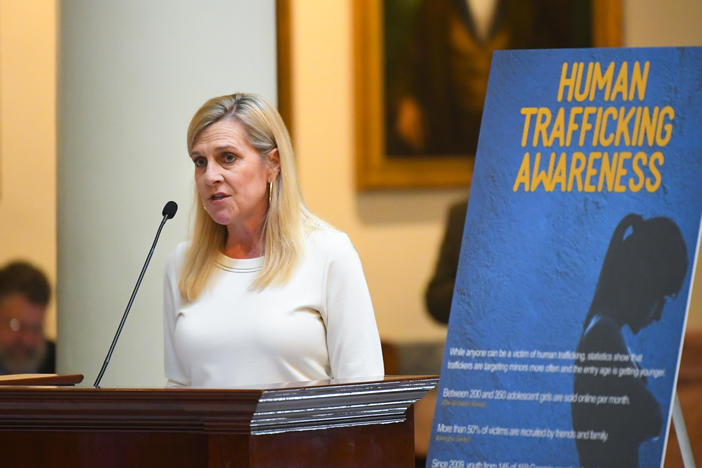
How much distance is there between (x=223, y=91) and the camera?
142 inches

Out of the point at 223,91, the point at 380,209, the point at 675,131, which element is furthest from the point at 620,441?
the point at 380,209

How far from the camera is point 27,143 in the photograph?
5.41 metres

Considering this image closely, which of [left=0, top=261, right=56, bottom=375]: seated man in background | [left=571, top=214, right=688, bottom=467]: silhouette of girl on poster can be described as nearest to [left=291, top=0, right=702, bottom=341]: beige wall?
[left=0, top=261, right=56, bottom=375]: seated man in background

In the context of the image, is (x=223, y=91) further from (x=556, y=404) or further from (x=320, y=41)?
(x=320, y=41)

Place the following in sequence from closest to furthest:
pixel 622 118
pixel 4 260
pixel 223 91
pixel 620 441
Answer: pixel 620 441 < pixel 622 118 < pixel 223 91 < pixel 4 260

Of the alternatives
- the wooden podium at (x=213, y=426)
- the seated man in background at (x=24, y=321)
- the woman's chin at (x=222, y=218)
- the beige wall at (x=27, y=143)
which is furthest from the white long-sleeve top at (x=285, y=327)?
the beige wall at (x=27, y=143)

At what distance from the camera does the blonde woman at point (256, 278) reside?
91.2 inches

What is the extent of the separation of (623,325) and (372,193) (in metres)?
2.80

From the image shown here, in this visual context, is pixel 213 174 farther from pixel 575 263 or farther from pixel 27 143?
pixel 27 143

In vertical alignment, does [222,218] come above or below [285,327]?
above

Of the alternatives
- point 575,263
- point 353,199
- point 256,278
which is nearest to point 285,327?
point 256,278

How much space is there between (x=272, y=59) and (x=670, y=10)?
2592 millimetres

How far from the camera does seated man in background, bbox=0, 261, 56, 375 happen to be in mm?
5227

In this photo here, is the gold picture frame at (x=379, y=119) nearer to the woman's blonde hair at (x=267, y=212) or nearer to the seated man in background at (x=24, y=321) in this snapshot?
the seated man in background at (x=24, y=321)
